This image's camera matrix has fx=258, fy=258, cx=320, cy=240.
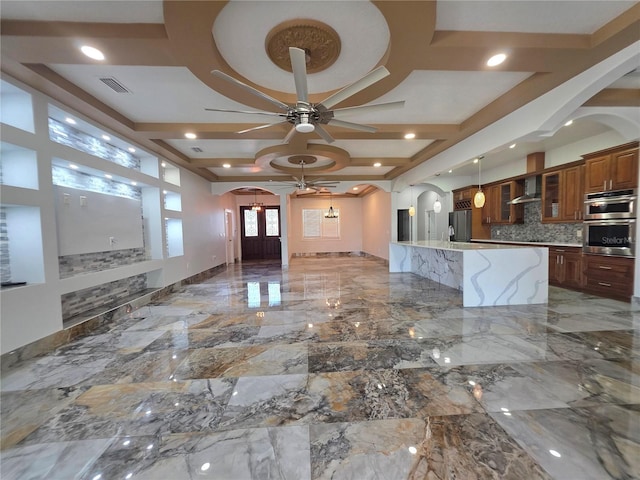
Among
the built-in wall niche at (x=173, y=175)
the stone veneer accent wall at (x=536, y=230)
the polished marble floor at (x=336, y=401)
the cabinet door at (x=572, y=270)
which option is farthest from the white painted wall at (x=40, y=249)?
the stone veneer accent wall at (x=536, y=230)

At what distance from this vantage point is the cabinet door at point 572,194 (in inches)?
196

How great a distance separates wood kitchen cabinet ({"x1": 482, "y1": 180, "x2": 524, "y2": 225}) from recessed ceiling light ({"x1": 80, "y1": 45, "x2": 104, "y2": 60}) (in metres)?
8.05

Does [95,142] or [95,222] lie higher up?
[95,142]

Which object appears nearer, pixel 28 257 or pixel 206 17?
pixel 206 17

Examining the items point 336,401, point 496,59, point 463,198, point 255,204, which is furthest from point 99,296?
point 463,198

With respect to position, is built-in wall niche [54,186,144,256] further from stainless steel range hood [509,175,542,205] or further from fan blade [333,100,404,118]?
stainless steel range hood [509,175,542,205]

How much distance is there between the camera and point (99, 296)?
402cm

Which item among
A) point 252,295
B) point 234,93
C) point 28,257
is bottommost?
point 252,295

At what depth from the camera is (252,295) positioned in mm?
5203

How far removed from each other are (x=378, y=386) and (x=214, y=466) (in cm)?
125

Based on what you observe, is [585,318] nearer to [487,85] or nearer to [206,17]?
[487,85]

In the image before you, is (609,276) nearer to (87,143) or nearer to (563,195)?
(563,195)

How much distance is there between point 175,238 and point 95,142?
254cm

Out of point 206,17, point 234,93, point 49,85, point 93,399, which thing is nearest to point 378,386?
point 93,399
